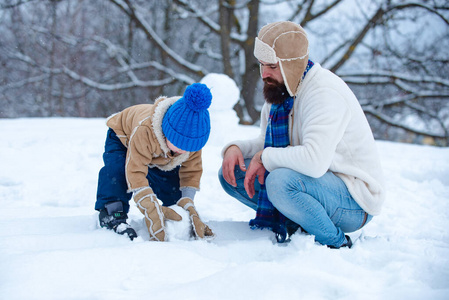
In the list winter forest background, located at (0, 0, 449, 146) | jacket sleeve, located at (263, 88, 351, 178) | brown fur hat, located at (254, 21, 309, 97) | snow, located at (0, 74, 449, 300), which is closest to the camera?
snow, located at (0, 74, 449, 300)

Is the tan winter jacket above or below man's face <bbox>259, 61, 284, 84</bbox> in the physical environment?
below

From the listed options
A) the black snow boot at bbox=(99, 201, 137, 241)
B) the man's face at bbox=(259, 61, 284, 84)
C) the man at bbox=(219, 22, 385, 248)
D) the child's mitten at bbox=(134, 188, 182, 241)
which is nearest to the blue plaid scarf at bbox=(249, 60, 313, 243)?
the man at bbox=(219, 22, 385, 248)

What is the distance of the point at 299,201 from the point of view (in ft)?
5.57

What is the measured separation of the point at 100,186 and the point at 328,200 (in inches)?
43.9

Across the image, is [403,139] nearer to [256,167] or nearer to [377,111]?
[377,111]

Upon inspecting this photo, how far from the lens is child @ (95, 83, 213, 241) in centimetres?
179

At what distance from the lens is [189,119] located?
1.81m

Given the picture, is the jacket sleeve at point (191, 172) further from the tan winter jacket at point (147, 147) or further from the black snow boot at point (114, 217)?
the black snow boot at point (114, 217)

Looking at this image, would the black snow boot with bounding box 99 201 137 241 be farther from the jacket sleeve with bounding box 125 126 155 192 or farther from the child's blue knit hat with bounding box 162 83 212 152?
the child's blue knit hat with bounding box 162 83 212 152

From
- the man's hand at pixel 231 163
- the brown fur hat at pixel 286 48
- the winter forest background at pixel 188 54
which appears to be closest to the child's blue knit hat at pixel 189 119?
the man's hand at pixel 231 163

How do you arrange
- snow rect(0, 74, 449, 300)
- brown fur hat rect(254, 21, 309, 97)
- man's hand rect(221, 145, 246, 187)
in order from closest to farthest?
1. snow rect(0, 74, 449, 300)
2. brown fur hat rect(254, 21, 309, 97)
3. man's hand rect(221, 145, 246, 187)

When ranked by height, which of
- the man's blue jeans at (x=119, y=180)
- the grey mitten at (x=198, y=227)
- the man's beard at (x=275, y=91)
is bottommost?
the grey mitten at (x=198, y=227)

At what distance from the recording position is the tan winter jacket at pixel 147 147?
1846mm

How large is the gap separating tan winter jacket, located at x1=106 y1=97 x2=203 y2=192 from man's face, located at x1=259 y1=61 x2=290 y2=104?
49 cm
